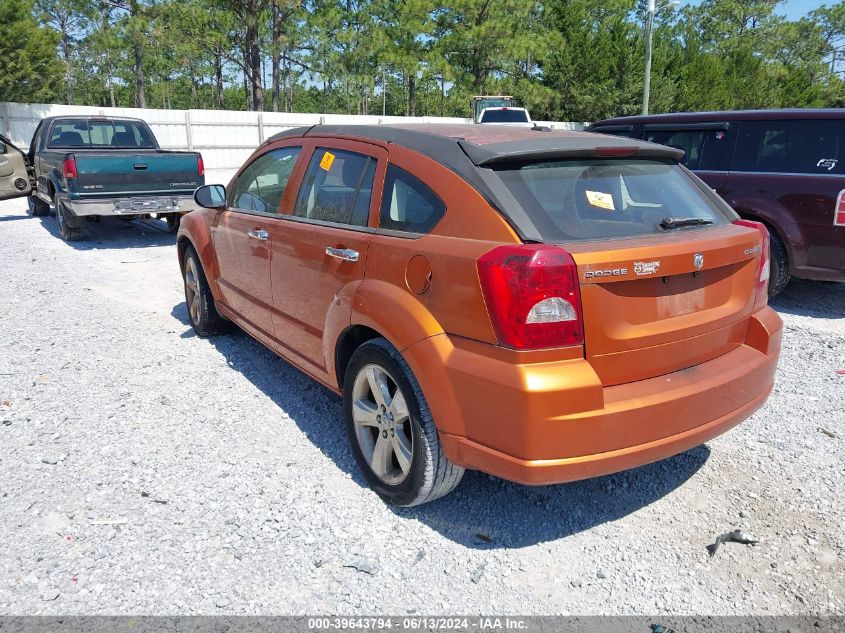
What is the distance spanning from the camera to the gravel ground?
2.52m

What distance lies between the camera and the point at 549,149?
2738mm

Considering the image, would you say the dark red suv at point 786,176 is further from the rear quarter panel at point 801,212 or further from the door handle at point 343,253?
the door handle at point 343,253

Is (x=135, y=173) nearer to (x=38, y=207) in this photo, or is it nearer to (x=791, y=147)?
(x=38, y=207)

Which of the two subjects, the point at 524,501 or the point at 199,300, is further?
the point at 199,300

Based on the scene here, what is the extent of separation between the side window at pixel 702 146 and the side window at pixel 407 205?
4622mm

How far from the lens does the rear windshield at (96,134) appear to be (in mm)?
11391

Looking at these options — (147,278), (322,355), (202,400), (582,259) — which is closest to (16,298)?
(147,278)

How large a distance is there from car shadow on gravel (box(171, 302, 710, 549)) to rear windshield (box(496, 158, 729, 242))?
52.3 inches

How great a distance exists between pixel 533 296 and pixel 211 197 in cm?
328

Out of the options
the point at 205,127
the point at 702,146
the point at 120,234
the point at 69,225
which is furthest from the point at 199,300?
the point at 205,127

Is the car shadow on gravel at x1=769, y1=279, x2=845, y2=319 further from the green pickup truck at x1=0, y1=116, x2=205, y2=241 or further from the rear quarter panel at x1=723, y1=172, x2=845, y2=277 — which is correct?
the green pickup truck at x1=0, y1=116, x2=205, y2=241

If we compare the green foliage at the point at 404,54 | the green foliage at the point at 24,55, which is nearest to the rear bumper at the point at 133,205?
the green foliage at the point at 404,54

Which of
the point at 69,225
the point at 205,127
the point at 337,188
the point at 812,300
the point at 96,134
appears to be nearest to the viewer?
the point at 337,188

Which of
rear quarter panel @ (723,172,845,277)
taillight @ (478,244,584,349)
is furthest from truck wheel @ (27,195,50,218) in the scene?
taillight @ (478,244,584,349)
